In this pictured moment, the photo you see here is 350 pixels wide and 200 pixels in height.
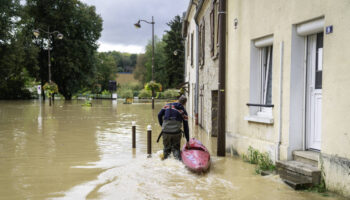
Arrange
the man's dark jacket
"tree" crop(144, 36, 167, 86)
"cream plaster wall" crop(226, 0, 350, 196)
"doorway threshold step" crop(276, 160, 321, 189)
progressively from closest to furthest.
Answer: "cream plaster wall" crop(226, 0, 350, 196) → "doorway threshold step" crop(276, 160, 321, 189) → the man's dark jacket → "tree" crop(144, 36, 167, 86)

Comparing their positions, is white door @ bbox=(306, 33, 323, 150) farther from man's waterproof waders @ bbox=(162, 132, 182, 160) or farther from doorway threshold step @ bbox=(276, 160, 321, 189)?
man's waterproof waders @ bbox=(162, 132, 182, 160)

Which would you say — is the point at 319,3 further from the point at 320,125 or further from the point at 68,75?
the point at 68,75

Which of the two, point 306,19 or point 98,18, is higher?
point 98,18

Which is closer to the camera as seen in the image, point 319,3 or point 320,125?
point 319,3

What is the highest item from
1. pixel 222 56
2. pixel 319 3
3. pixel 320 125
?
pixel 319 3

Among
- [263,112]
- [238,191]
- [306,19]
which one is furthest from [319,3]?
[238,191]

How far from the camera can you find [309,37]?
5816 millimetres

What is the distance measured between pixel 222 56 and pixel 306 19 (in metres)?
2.49

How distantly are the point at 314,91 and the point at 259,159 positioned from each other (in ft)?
6.23

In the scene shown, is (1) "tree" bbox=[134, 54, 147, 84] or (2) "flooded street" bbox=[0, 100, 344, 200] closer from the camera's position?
(2) "flooded street" bbox=[0, 100, 344, 200]

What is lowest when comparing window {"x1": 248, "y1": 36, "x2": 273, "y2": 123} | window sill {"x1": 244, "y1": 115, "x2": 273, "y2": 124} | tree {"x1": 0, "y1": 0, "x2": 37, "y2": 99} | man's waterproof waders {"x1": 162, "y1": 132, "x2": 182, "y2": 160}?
man's waterproof waders {"x1": 162, "y1": 132, "x2": 182, "y2": 160}

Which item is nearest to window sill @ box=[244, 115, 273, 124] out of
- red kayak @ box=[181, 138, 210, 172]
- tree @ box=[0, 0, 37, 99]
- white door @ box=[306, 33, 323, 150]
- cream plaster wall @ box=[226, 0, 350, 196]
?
cream plaster wall @ box=[226, 0, 350, 196]

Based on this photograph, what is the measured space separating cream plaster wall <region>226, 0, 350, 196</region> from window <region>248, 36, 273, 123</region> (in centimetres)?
14

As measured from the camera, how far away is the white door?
18.2 feet
